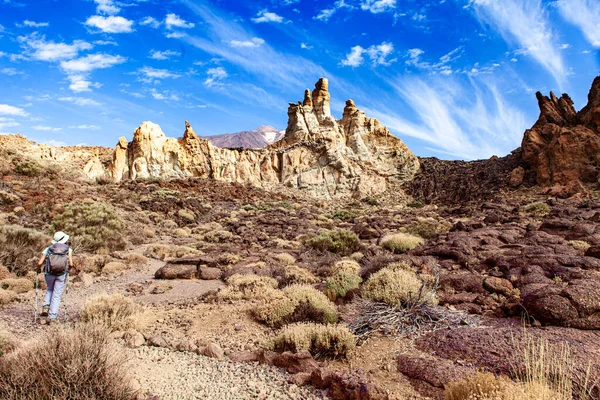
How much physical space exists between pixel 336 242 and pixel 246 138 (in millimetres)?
155042

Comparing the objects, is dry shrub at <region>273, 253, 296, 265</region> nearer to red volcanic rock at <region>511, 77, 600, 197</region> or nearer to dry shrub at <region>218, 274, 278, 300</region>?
dry shrub at <region>218, 274, 278, 300</region>

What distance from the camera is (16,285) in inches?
322

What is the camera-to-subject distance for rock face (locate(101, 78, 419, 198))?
38.1 meters

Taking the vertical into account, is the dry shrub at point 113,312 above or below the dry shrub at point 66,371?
below

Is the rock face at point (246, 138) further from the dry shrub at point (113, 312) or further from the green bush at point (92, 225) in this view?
the dry shrub at point (113, 312)

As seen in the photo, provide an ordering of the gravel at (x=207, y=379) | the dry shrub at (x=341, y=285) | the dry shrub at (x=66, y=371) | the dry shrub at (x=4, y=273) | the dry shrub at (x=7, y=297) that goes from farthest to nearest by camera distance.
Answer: the dry shrub at (x=4, y=273) → the dry shrub at (x=341, y=285) → the dry shrub at (x=7, y=297) → the gravel at (x=207, y=379) → the dry shrub at (x=66, y=371)

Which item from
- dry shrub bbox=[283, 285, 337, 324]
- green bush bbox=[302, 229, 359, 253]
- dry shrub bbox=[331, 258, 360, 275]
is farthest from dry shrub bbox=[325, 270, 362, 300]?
green bush bbox=[302, 229, 359, 253]

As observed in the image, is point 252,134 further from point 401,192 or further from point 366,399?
point 366,399

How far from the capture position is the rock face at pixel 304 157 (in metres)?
38.1

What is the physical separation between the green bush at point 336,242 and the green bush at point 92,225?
8.01 metres

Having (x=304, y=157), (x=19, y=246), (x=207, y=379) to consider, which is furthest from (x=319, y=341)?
(x=304, y=157)

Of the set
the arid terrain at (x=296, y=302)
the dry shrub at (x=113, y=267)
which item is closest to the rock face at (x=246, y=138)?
the arid terrain at (x=296, y=302)

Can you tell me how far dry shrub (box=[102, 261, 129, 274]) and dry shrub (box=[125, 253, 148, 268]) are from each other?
54cm

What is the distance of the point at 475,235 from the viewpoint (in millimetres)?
12367
